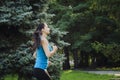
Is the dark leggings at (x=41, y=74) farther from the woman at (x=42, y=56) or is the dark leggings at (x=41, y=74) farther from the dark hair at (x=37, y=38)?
the dark hair at (x=37, y=38)

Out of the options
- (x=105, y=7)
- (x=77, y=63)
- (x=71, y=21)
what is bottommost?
(x=77, y=63)

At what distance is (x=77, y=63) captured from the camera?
43062 millimetres

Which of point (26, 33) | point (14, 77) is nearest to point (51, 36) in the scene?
point (26, 33)

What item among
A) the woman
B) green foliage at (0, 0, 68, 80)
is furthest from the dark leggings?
green foliage at (0, 0, 68, 80)

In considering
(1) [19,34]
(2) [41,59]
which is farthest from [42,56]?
(1) [19,34]

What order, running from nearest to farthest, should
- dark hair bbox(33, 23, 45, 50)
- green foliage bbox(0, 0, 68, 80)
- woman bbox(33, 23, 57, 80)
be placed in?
woman bbox(33, 23, 57, 80), dark hair bbox(33, 23, 45, 50), green foliage bbox(0, 0, 68, 80)

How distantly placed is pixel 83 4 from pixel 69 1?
4.18m

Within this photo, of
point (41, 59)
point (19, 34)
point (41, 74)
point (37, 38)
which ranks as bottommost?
point (19, 34)

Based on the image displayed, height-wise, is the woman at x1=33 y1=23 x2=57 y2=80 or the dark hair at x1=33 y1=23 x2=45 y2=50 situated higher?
the dark hair at x1=33 y1=23 x2=45 y2=50

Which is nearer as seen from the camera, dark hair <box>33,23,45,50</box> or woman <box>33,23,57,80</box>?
woman <box>33,23,57,80</box>

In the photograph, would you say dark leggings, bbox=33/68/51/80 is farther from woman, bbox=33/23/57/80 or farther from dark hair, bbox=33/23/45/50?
dark hair, bbox=33/23/45/50

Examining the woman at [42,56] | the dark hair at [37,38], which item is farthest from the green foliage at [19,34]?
the woman at [42,56]

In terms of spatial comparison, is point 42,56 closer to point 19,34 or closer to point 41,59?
point 41,59

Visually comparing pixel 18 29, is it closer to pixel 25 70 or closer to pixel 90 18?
pixel 25 70
